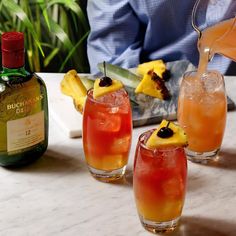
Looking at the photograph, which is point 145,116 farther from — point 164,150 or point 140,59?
point 140,59

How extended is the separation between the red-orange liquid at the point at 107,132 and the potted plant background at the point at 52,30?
1.14m

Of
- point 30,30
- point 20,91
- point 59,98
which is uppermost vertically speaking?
point 20,91

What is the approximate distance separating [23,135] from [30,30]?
1.13 meters

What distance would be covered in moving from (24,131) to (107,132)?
0.55 ft

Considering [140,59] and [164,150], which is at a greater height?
[164,150]

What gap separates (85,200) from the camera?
109 centimetres

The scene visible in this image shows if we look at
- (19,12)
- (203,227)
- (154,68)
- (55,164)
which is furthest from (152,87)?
(19,12)

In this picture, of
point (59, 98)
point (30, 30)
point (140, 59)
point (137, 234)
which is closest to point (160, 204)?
point (137, 234)

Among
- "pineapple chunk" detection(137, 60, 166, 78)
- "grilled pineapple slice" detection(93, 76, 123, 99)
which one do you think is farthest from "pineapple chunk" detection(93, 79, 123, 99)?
"pineapple chunk" detection(137, 60, 166, 78)

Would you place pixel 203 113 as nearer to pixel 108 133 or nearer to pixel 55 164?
pixel 108 133

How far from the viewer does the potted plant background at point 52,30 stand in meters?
2.26

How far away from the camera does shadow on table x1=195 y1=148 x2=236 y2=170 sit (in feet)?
3.95

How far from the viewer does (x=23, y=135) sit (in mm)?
1153

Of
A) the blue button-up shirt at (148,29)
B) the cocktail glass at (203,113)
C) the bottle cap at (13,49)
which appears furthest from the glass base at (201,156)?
the blue button-up shirt at (148,29)
